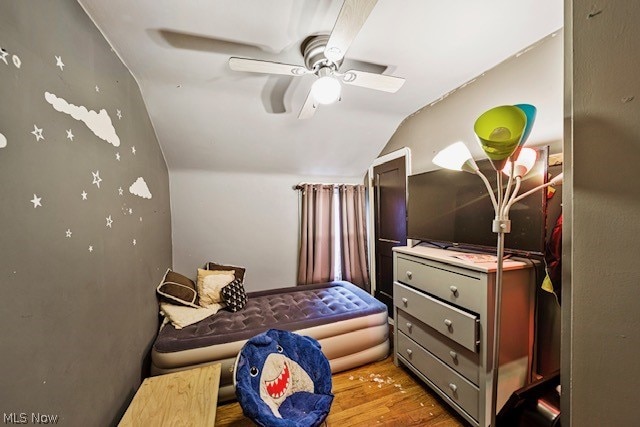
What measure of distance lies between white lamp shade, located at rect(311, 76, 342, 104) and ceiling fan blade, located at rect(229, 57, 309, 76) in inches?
4.5

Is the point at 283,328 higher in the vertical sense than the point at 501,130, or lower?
lower

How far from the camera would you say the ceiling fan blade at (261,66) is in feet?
3.90

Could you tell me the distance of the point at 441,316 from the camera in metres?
1.51

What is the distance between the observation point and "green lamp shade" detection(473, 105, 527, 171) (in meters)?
0.88

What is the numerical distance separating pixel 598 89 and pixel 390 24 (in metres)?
1.14

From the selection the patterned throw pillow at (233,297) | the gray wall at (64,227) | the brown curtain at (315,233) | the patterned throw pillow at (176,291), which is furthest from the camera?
the brown curtain at (315,233)

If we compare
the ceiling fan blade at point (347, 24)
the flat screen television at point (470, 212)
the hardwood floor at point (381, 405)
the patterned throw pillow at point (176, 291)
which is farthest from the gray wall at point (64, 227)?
the flat screen television at point (470, 212)

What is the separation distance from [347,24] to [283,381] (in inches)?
72.5

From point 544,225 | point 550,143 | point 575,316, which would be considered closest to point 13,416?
point 575,316

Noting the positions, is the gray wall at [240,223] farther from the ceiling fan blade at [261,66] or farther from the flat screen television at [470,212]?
the ceiling fan blade at [261,66]

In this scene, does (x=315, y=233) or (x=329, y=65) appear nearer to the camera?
(x=329, y=65)

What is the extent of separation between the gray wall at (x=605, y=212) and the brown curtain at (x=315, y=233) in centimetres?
260

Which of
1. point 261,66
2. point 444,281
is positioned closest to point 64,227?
point 261,66

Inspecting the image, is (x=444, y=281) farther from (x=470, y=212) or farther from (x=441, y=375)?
(x=441, y=375)
